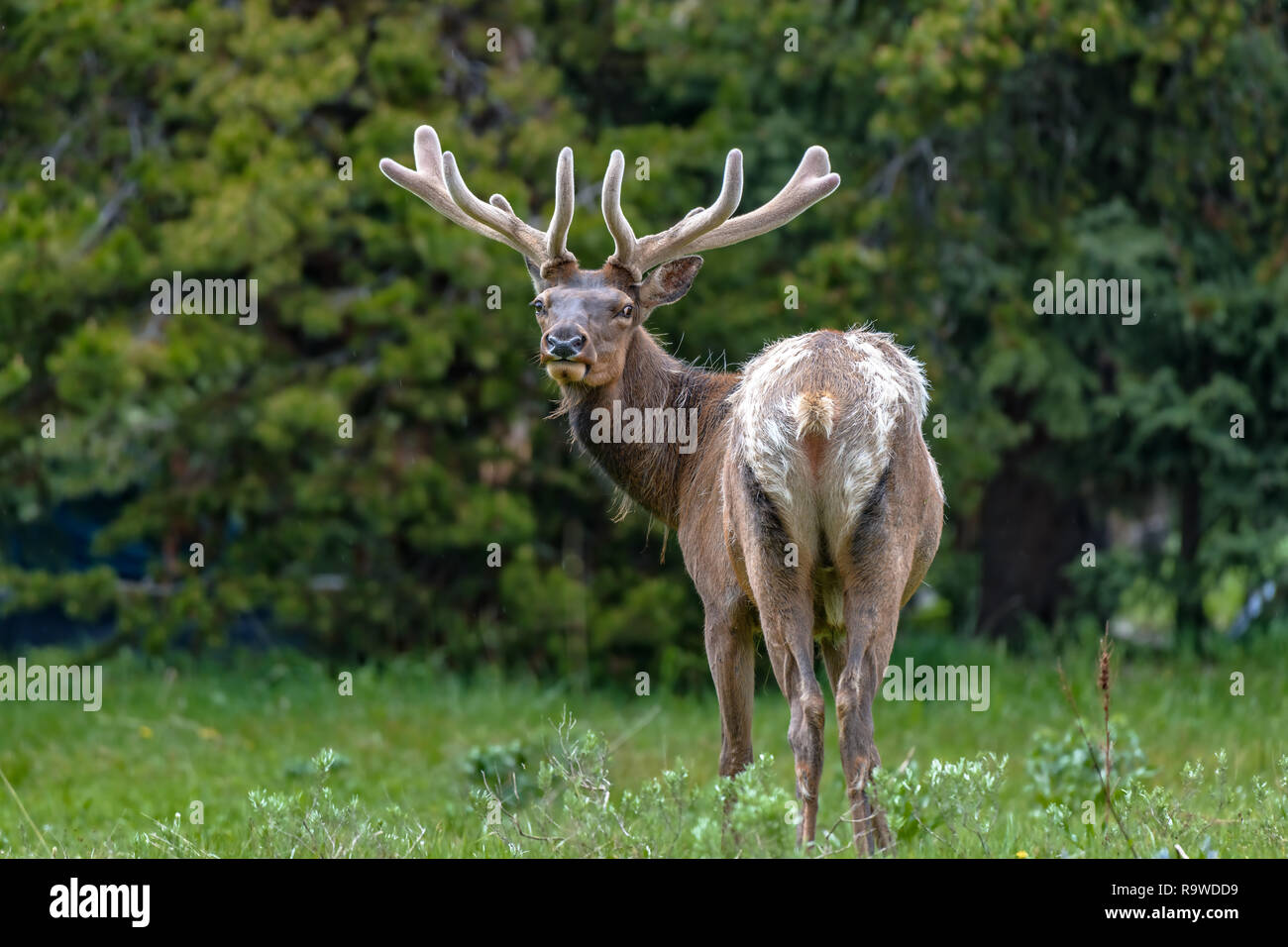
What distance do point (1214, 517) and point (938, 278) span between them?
2.86 metres

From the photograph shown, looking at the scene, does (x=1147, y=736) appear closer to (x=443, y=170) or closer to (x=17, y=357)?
(x=443, y=170)

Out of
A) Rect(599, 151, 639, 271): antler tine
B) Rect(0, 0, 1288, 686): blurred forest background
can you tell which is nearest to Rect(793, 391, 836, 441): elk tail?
Rect(599, 151, 639, 271): antler tine

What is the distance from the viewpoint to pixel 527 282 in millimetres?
11414

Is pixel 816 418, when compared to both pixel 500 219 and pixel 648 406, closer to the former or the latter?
pixel 648 406

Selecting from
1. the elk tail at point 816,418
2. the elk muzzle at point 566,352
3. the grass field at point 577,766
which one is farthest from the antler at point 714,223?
the grass field at point 577,766

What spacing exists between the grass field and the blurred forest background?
0.60m

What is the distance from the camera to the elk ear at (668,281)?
729 cm

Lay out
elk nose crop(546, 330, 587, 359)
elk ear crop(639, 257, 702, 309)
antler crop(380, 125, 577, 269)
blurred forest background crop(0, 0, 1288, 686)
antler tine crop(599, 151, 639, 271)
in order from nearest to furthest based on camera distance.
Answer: elk nose crop(546, 330, 587, 359), antler tine crop(599, 151, 639, 271), antler crop(380, 125, 577, 269), elk ear crop(639, 257, 702, 309), blurred forest background crop(0, 0, 1288, 686)

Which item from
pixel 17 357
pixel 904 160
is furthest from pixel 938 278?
pixel 17 357

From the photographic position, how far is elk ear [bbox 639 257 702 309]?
7285mm

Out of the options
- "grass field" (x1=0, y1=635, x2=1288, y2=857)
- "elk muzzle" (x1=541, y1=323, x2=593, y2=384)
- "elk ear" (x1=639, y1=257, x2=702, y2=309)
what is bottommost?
"grass field" (x1=0, y1=635, x2=1288, y2=857)

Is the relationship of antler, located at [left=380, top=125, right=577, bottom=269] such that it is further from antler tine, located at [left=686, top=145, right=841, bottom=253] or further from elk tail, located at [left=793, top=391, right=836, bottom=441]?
elk tail, located at [left=793, top=391, right=836, bottom=441]

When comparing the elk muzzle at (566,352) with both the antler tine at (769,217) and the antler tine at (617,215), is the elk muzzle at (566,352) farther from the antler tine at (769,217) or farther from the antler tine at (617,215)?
the antler tine at (769,217)

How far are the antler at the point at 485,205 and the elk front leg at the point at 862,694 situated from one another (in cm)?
228
